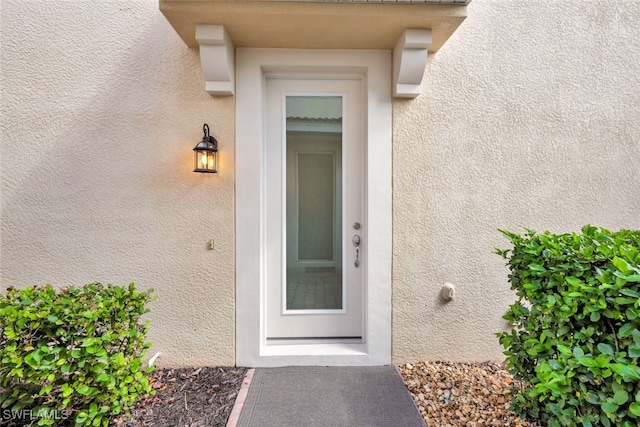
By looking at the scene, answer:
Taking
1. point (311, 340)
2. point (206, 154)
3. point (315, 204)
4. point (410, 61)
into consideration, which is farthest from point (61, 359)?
point (410, 61)

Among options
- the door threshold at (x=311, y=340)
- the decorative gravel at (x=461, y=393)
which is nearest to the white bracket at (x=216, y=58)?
the door threshold at (x=311, y=340)

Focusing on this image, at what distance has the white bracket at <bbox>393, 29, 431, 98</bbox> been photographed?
8.68 feet

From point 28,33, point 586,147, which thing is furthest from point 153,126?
point 586,147

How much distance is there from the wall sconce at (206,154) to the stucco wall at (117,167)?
0.10 m

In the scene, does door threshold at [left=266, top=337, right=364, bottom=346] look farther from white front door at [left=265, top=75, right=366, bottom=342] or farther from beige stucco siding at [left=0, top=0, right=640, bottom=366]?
beige stucco siding at [left=0, top=0, right=640, bottom=366]

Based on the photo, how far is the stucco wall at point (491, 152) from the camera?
3.01 meters

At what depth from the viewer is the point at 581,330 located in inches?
61.8

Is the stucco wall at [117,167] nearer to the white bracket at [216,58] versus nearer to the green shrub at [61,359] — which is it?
the white bracket at [216,58]

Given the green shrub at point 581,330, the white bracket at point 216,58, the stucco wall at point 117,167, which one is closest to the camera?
the green shrub at point 581,330

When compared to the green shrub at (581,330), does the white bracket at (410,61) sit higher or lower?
higher

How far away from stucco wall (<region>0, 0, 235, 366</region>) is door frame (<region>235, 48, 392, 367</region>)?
0.15 meters

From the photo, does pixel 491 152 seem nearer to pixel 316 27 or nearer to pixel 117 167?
pixel 316 27

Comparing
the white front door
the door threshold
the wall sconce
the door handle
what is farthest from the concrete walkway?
the wall sconce

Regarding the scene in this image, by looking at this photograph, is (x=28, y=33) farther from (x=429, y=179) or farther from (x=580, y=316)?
(x=580, y=316)
